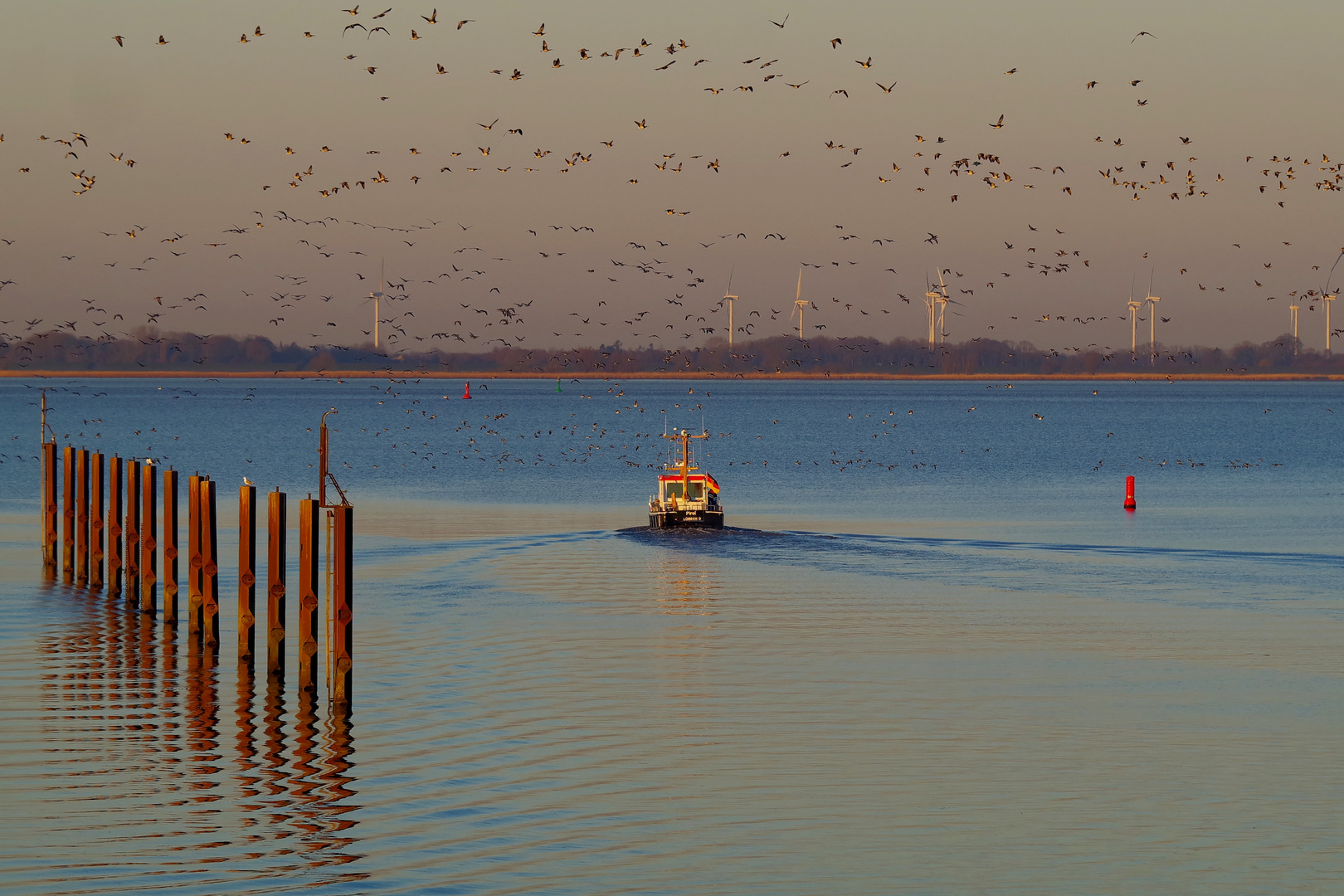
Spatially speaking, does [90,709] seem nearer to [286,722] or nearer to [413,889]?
[286,722]

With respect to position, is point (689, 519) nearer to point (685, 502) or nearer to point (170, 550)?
point (685, 502)

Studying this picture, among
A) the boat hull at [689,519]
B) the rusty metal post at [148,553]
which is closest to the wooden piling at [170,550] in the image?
the rusty metal post at [148,553]

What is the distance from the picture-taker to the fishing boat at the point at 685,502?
59.6 meters

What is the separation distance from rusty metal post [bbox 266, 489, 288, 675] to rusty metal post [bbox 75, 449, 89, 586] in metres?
14.5

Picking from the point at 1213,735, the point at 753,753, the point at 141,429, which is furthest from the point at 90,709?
the point at 141,429

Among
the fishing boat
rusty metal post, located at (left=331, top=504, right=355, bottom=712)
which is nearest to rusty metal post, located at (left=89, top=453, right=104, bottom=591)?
rusty metal post, located at (left=331, top=504, right=355, bottom=712)

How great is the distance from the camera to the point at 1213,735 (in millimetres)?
23484

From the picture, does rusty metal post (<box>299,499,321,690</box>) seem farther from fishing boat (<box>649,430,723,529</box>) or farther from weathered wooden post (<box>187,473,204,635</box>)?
fishing boat (<box>649,430,723,529</box>)

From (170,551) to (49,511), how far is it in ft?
42.8

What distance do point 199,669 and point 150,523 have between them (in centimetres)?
995

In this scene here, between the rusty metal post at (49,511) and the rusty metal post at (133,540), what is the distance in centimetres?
487

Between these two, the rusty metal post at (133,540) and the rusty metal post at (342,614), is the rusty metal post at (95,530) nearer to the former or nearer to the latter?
the rusty metal post at (133,540)

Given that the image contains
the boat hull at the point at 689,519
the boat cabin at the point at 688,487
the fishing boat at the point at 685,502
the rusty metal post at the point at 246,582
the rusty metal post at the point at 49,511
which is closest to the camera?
the rusty metal post at the point at 246,582

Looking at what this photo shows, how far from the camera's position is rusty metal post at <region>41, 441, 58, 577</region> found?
1767 inches
